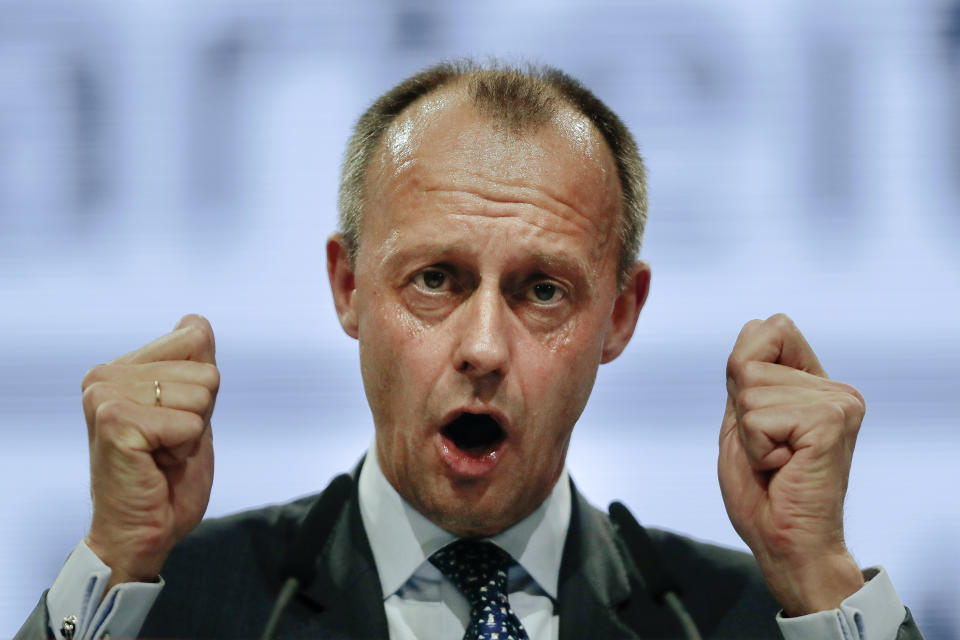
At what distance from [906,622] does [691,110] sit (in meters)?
1.52

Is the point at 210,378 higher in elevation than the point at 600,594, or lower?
higher

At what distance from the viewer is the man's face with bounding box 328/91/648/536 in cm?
203

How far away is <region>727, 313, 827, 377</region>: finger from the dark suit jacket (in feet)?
1.65

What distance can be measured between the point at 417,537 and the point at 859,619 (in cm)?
82

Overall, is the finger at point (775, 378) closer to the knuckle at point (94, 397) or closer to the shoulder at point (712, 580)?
the shoulder at point (712, 580)

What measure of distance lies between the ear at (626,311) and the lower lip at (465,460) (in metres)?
0.43

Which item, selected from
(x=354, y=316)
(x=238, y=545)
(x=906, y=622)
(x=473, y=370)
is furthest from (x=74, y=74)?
(x=906, y=622)

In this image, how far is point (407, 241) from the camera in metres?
2.11

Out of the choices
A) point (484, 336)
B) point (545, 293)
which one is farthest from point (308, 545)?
point (545, 293)

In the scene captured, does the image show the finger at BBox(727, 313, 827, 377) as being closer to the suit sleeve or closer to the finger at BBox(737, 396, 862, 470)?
the finger at BBox(737, 396, 862, 470)

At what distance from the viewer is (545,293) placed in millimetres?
2135

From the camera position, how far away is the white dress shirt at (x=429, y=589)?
1.85 metres

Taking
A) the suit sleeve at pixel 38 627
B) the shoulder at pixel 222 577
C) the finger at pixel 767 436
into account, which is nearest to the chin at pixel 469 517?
the shoulder at pixel 222 577

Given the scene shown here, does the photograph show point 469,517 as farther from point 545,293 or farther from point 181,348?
point 181,348
